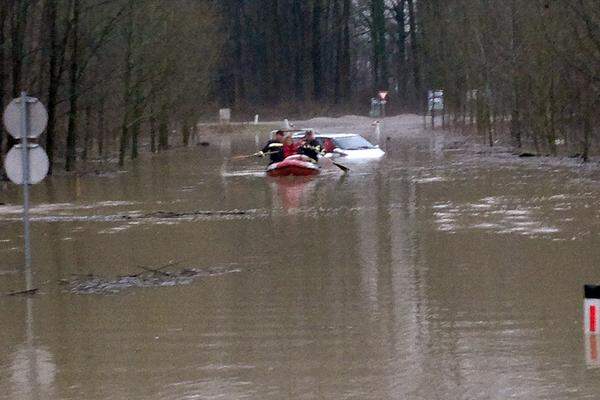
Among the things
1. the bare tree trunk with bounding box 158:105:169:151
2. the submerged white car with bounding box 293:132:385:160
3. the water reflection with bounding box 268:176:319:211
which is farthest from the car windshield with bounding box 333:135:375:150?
the bare tree trunk with bounding box 158:105:169:151

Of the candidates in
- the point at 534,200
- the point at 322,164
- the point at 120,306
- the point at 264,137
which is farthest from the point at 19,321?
the point at 264,137

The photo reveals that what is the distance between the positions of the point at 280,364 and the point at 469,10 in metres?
57.3

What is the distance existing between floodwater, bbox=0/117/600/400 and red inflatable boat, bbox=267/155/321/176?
863 cm

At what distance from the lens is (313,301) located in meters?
14.5

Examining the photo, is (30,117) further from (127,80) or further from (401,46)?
(401,46)

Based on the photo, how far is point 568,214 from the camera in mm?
24406

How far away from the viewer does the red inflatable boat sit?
39.1m

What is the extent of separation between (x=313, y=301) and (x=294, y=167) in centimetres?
2474

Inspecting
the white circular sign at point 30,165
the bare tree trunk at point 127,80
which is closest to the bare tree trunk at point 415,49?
the bare tree trunk at point 127,80

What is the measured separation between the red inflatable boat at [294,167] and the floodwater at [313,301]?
340 inches

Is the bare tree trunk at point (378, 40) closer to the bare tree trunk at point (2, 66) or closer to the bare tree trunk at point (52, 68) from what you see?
the bare tree trunk at point (52, 68)

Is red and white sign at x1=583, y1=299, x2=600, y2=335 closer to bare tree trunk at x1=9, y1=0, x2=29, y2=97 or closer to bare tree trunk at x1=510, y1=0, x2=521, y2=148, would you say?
bare tree trunk at x1=9, y1=0, x2=29, y2=97

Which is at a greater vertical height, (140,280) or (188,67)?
(188,67)

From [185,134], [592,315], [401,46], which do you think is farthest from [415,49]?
[592,315]
